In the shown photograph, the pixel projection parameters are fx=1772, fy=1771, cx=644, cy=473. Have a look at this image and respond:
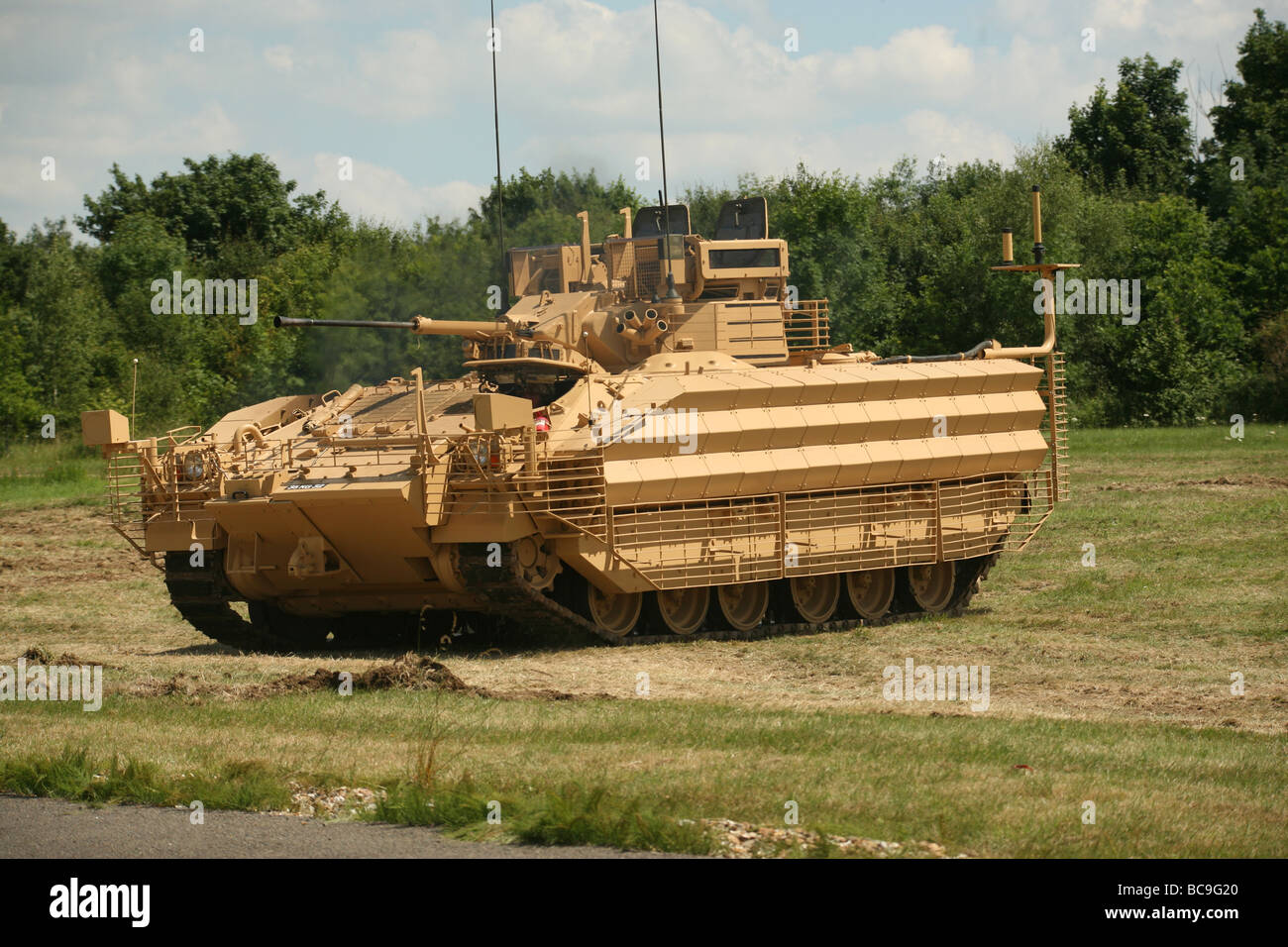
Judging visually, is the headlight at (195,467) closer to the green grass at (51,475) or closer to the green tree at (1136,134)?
the green grass at (51,475)

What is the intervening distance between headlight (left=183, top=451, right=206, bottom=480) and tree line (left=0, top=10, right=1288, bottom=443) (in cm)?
→ 1586

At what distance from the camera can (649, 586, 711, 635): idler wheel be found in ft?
57.7

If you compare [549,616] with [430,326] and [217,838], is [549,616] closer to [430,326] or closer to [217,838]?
[430,326]

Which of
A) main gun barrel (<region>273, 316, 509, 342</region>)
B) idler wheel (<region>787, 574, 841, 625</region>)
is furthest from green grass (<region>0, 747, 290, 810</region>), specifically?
idler wheel (<region>787, 574, 841, 625</region>)

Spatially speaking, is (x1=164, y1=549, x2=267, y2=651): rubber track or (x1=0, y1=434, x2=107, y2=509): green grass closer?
(x1=164, y1=549, x2=267, y2=651): rubber track

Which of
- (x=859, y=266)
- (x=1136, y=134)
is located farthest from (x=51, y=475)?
(x=1136, y=134)

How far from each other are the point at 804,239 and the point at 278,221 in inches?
633

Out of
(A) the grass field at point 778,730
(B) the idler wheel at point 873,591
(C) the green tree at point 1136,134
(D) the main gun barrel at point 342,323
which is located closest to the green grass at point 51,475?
(A) the grass field at point 778,730

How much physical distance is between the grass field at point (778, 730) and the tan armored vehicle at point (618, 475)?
2.42 ft

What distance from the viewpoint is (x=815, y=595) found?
1895 cm

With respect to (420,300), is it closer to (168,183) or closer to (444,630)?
(444,630)

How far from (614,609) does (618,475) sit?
1.78 meters

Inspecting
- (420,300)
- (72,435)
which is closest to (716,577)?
(420,300)

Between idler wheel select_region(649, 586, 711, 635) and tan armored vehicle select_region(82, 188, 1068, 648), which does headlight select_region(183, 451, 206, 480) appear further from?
idler wheel select_region(649, 586, 711, 635)
